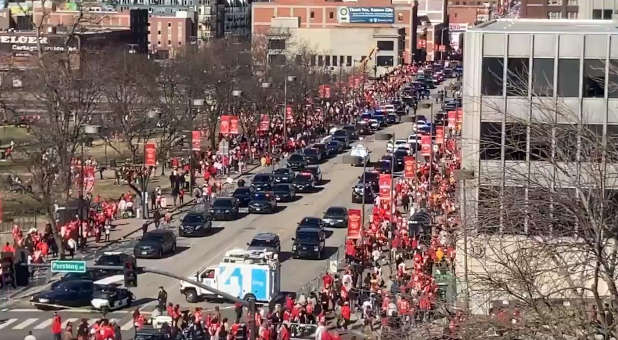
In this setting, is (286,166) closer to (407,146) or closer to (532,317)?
(407,146)

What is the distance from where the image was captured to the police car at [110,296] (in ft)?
113

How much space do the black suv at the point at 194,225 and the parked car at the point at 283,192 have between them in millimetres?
7906

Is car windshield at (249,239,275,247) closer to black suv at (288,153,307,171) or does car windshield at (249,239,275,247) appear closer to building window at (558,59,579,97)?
building window at (558,59,579,97)

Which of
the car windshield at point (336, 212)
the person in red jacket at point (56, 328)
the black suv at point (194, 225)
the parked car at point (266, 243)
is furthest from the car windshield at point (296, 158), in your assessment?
the person in red jacket at point (56, 328)

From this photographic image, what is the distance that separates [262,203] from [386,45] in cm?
8988

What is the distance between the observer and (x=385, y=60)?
141250 mm

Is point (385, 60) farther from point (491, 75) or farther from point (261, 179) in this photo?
point (491, 75)

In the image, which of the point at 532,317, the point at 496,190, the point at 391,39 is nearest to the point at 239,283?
the point at 496,190

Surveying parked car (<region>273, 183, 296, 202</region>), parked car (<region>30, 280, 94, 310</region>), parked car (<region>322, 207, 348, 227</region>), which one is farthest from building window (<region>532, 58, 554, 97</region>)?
parked car (<region>273, 183, 296, 202</region>)

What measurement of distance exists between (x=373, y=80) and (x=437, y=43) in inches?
1932

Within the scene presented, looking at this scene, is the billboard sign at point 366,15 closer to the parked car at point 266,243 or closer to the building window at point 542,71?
the parked car at point 266,243

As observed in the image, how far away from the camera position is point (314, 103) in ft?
304

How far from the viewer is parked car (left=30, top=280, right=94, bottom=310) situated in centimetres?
3466

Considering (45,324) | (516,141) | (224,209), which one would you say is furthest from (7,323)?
(224,209)
